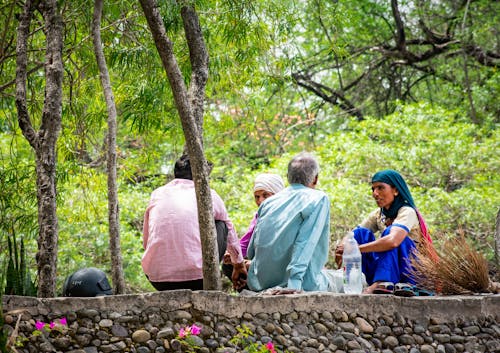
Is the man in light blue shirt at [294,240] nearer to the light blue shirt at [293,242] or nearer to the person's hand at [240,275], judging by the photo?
the light blue shirt at [293,242]

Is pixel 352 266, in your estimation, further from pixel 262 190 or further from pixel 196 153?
pixel 196 153

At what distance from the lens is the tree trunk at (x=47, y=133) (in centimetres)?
480

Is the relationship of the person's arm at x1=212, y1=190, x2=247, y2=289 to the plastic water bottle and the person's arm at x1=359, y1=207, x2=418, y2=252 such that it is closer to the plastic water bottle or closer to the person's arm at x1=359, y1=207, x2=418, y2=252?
the plastic water bottle

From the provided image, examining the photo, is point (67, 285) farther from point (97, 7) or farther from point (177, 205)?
point (97, 7)

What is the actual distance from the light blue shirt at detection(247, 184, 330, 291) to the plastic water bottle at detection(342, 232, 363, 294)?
0.21 metres

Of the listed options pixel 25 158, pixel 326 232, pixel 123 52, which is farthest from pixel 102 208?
pixel 326 232

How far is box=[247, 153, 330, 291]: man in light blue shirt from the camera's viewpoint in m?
Answer: 4.96

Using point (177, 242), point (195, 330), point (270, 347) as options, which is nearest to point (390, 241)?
point (270, 347)

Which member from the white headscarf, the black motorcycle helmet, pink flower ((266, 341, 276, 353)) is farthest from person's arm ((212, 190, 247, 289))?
pink flower ((266, 341, 276, 353))

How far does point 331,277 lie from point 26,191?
2.77 m

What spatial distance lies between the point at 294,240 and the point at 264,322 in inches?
27.1

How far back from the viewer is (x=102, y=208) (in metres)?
9.11

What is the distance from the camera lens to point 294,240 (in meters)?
5.06

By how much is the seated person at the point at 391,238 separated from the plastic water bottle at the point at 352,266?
7 centimetres
